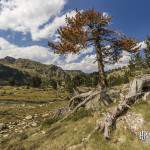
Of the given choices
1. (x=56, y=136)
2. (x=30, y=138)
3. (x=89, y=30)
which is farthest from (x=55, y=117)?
(x=89, y=30)

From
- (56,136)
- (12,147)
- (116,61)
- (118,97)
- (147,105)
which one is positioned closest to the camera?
(147,105)

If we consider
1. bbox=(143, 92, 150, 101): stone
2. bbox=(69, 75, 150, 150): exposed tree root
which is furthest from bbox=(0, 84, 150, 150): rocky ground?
bbox=(69, 75, 150, 150): exposed tree root

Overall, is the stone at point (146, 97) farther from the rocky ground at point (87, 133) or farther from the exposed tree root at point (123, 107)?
the exposed tree root at point (123, 107)

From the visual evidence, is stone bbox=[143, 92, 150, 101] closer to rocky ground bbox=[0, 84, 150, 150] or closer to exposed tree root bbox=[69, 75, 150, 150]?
rocky ground bbox=[0, 84, 150, 150]

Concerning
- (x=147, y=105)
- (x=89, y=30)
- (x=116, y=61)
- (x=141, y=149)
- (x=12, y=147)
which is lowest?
(x=12, y=147)

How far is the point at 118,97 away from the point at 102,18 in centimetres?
1595

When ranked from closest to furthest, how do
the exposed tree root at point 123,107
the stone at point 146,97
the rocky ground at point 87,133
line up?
the rocky ground at point 87,133 < the exposed tree root at point 123,107 < the stone at point 146,97

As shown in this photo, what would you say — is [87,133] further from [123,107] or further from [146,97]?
[146,97]

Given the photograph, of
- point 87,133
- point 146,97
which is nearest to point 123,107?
point 146,97

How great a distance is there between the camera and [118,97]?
25.3 metres

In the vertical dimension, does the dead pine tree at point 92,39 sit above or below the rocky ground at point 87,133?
above

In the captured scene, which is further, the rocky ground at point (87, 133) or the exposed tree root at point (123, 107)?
the exposed tree root at point (123, 107)

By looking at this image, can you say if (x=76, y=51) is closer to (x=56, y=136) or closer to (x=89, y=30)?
(x=89, y=30)

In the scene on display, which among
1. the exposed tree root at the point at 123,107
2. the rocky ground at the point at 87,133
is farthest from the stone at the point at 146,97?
the exposed tree root at the point at 123,107
